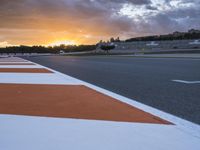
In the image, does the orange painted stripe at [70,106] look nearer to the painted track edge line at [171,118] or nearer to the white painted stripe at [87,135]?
the painted track edge line at [171,118]

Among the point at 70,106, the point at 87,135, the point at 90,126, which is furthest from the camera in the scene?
the point at 70,106

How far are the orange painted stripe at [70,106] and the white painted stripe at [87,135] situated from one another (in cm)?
45

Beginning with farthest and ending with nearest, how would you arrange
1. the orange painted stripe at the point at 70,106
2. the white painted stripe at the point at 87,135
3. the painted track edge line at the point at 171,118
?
1. the orange painted stripe at the point at 70,106
2. the painted track edge line at the point at 171,118
3. the white painted stripe at the point at 87,135

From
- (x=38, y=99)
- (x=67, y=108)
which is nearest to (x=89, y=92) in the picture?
(x=38, y=99)

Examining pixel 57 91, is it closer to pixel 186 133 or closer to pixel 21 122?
pixel 21 122

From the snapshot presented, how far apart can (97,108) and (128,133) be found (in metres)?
Result: 2.11

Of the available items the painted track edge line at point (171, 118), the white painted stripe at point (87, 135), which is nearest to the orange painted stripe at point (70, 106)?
the painted track edge line at point (171, 118)

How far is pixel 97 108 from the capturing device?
7.56 m

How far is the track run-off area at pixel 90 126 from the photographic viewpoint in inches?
195

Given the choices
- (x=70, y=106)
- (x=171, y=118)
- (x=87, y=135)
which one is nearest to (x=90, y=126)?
(x=87, y=135)

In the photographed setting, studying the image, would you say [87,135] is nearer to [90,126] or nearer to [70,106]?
[90,126]

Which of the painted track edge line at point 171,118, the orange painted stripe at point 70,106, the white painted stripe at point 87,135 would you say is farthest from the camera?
the orange painted stripe at point 70,106

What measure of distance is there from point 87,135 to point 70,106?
2464 mm

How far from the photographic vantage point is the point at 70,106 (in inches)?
309
